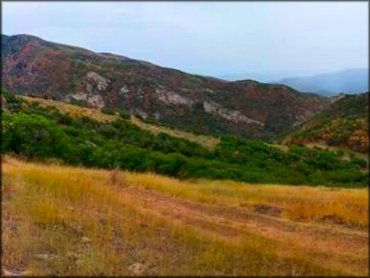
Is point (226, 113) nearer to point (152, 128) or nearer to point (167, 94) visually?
point (167, 94)

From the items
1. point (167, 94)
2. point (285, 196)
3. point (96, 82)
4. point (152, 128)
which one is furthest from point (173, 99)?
point (285, 196)

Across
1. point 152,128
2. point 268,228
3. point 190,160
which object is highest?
point 190,160

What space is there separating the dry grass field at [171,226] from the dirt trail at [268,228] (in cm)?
2

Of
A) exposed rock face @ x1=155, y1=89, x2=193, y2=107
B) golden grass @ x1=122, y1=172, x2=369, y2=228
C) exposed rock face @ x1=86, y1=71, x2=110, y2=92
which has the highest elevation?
exposed rock face @ x1=86, y1=71, x2=110, y2=92

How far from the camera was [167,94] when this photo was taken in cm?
6556

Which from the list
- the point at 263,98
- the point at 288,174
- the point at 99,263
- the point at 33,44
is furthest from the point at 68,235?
the point at 263,98

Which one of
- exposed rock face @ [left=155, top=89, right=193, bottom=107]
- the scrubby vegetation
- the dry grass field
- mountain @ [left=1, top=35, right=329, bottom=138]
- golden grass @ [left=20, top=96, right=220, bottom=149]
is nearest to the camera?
the scrubby vegetation

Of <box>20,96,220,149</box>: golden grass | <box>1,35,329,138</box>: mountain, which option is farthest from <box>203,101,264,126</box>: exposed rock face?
<box>20,96,220,149</box>: golden grass

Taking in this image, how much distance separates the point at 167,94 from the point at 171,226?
58.5 m

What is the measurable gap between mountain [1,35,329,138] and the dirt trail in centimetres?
4386

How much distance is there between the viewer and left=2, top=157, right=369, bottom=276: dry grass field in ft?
18.2

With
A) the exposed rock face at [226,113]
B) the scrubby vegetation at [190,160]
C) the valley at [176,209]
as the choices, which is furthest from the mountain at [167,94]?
the valley at [176,209]

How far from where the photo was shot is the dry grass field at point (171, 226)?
554 centimetres

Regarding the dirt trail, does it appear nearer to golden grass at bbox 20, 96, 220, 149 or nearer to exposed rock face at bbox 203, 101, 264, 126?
golden grass at bbox 20, 96, 220, 149
